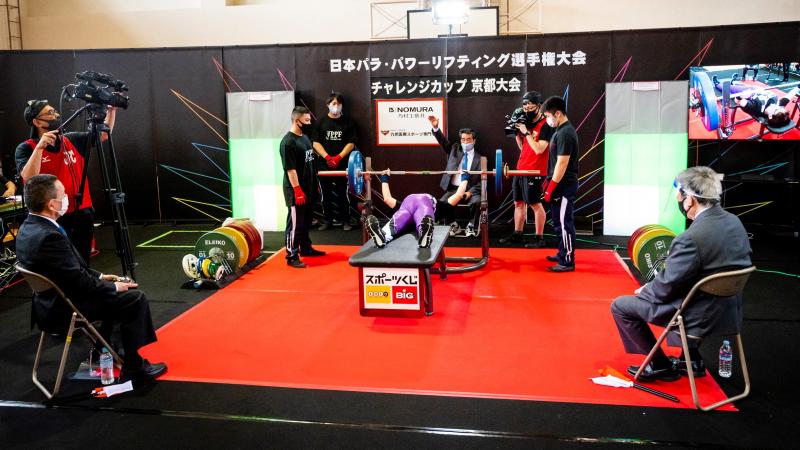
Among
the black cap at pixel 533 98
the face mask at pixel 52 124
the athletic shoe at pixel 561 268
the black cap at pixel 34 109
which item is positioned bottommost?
the athletic shoe at pixel 561 268

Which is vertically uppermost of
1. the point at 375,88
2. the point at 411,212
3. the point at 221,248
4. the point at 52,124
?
the point at 375,88

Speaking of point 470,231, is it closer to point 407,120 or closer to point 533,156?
point 533,156

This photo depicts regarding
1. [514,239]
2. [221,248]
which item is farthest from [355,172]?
[514,239]

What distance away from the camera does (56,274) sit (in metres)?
3.25

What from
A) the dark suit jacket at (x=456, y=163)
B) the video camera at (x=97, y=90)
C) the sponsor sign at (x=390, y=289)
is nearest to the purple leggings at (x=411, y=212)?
the sponsor sign at (x=390, y=289)

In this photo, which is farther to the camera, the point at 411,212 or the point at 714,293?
the point at 411,212

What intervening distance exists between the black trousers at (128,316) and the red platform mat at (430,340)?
0.95 ft

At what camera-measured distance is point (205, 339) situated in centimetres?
424

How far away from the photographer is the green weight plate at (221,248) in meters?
5.70

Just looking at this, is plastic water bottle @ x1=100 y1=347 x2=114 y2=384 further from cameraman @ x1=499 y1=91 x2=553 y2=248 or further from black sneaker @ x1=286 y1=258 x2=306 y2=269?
cameraman @ x1=499 y1=91 x2=553 y2=248

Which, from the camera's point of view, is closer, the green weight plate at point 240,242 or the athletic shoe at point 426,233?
the athletic shoe at point 426,233

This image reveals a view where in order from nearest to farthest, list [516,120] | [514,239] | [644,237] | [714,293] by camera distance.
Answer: [714,293] < [644,237] < [516,120] < [514,239]

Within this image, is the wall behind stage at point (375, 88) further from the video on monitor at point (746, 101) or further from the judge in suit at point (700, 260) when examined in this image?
the judge in suit at point (700, 260)

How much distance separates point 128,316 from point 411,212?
2.52 metres
